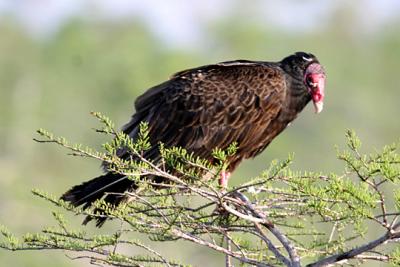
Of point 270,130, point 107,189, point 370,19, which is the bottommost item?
point 107,189

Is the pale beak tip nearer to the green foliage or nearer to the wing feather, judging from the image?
the wing feather

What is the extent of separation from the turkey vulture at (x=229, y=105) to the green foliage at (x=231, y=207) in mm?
928

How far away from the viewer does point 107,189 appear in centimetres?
555

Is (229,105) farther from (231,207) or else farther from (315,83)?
(231,207)

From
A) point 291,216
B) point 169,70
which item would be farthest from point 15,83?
point 291,216

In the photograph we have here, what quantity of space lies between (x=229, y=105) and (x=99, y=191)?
1.15 meters

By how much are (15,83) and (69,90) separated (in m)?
1.36

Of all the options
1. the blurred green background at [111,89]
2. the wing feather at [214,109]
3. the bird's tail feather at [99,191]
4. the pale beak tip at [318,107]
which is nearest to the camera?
the bird's tail feather at [99,191]

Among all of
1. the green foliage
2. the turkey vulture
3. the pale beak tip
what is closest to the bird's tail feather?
the green foliage

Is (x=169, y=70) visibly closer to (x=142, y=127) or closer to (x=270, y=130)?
(x=270, y=130)

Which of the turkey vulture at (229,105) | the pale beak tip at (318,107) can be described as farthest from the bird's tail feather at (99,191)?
the pale beak tip at (318,107)

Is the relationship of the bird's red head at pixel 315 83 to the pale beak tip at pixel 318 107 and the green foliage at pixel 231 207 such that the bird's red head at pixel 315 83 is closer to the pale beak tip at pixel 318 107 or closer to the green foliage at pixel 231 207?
the pale beak tip at pixel 318 107

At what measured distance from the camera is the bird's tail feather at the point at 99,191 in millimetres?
5340

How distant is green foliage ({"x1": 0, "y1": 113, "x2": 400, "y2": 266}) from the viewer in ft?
14.0
